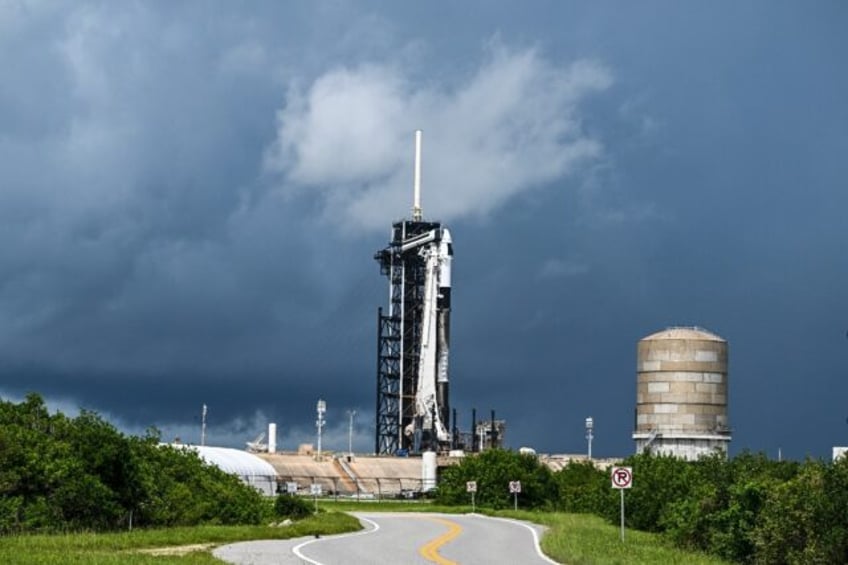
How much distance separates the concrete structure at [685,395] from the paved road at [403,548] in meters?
40.0

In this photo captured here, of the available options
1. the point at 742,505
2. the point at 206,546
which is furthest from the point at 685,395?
the point at 206,546

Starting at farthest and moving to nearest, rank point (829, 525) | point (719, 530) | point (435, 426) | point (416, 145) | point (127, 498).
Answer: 1. point (416, 145)
2. point (435, 426)
3. point (127, 498)
4. point (719, 530)
5. point (829, 525)

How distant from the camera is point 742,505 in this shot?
146ft

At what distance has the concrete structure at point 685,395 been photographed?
9294 cm

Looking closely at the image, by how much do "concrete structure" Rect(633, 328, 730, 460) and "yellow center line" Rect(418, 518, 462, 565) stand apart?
1516 inches

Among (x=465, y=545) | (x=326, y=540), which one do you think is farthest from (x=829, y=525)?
(x=326, y=540)

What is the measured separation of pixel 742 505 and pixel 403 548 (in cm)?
1161

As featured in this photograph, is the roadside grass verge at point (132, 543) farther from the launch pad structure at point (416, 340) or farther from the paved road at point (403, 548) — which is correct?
the launch pad structure at point (416, 340)

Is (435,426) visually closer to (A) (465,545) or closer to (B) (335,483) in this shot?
(B) (335,483)

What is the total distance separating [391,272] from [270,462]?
24192mm

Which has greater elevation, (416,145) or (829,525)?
(416,145)

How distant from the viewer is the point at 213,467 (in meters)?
62.0

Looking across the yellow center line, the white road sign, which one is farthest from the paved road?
the white road sign

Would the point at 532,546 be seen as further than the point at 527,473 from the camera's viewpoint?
No
